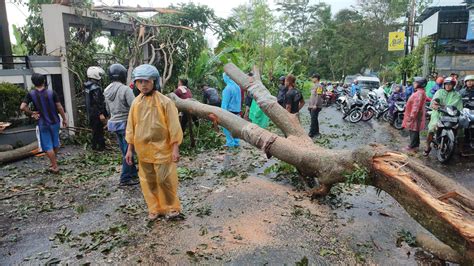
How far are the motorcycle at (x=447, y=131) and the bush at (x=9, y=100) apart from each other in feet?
27.4

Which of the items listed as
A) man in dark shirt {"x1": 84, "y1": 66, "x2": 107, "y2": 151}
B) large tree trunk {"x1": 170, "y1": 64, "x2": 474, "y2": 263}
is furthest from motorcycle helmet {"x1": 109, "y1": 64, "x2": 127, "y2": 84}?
man in dark shirt {"x1": 84, "y1": 66, "x2": 107, "y2": 151}

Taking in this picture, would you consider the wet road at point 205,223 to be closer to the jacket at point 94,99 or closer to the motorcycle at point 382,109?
the jacket at point 94,99

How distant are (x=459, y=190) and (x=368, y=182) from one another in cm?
81

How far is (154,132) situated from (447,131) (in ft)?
17.8

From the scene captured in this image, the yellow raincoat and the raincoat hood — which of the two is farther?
the raincoat hood

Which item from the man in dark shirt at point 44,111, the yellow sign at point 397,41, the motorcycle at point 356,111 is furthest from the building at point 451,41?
the man in dark shirt at point 44,111

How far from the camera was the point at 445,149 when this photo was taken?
21.6 feet

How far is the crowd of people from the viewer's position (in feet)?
12.6

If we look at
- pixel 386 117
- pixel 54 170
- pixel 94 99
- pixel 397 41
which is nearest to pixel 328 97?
pixel 386 117

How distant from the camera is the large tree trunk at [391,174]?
2.71m

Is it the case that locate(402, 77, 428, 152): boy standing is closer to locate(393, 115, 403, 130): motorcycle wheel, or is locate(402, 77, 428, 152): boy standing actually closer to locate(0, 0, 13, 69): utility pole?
locate(393, 115, 403, 130): motorcycle wheel

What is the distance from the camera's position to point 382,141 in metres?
9.00

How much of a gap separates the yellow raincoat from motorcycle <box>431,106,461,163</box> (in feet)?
16.8

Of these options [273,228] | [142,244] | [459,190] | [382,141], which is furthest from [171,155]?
[382,141]
